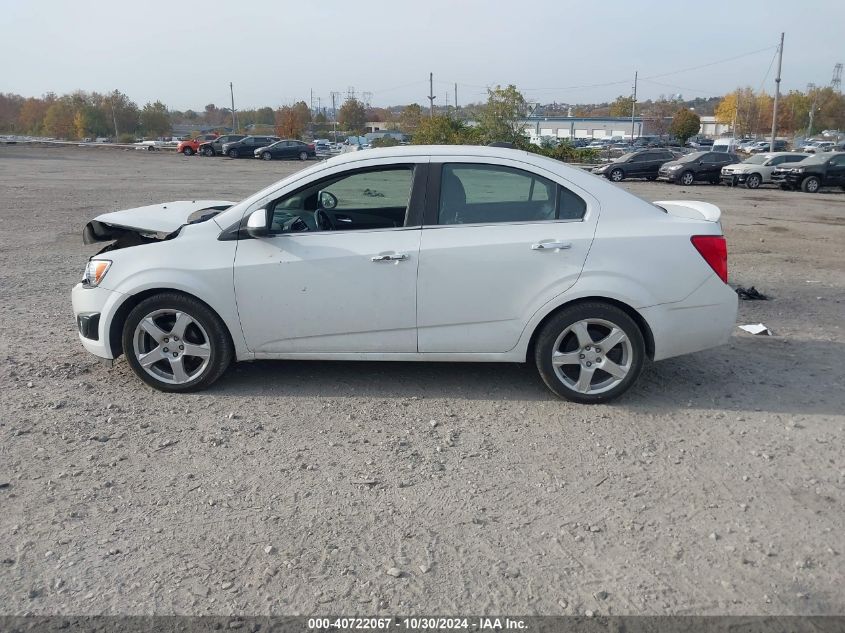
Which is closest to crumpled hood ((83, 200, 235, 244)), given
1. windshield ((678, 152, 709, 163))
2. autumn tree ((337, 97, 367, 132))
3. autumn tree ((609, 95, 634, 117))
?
windshield ((678, 152, 709, 163))

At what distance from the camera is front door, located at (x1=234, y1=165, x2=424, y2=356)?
5070 mm

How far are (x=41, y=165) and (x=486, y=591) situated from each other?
1607 inches

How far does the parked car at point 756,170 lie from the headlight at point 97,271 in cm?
2927

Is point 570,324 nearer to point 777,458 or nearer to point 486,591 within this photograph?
point 777,458

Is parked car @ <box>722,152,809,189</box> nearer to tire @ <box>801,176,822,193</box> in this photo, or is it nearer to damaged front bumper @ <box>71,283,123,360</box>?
tire @ <box>801,176,822,193</box>

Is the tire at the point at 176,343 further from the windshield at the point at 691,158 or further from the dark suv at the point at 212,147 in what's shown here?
the dark suv at the point at 212,147

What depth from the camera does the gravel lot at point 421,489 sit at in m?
3.16

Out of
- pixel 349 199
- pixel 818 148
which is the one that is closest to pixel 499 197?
pixel 349 199

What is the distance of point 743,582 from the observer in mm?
3203

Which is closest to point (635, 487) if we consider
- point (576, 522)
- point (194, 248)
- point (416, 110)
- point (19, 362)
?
point (576, 522)

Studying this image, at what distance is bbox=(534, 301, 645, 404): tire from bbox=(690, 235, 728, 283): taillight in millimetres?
669

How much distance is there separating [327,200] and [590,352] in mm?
2307

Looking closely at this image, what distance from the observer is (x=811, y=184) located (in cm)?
2773

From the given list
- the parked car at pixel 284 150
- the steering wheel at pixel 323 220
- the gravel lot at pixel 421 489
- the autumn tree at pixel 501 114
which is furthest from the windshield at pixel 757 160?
the parked car at pixel 284 150
